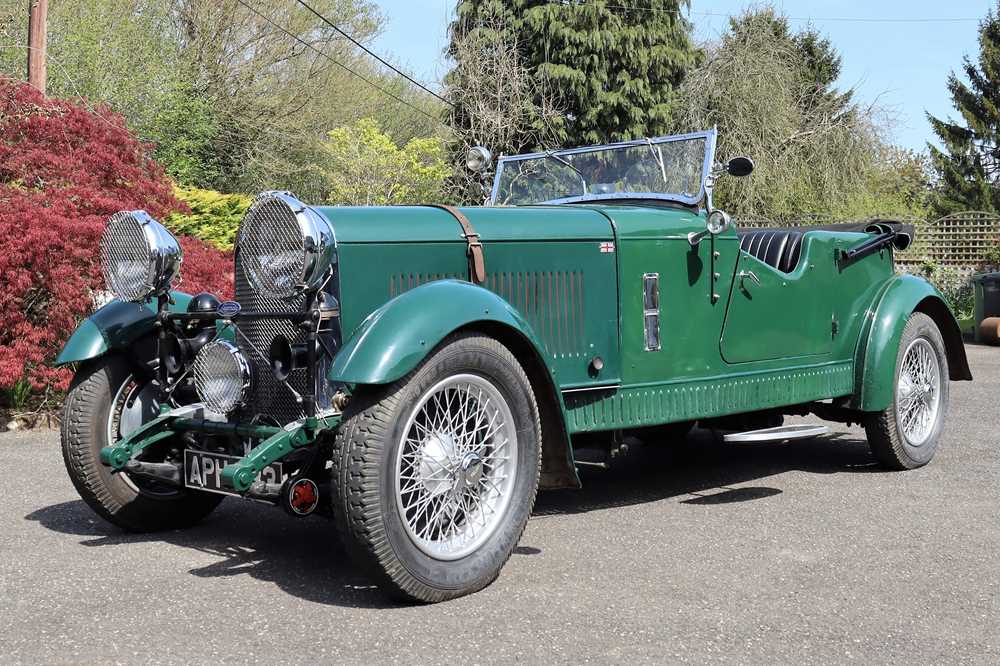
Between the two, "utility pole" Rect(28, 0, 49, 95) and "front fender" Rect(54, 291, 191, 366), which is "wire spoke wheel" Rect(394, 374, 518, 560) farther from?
"utility pole" Rect(28, 0, 49, 95)

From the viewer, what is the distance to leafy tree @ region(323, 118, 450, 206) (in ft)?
70.6

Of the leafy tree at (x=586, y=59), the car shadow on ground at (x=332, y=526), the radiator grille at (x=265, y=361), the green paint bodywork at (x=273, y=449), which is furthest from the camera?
the leafy tree at (x=586, y=59)

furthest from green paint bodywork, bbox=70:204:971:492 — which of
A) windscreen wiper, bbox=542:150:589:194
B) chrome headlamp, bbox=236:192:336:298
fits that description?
windscreen wiper, bbox=542:150:589:194

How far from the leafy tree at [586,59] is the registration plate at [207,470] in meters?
20.6

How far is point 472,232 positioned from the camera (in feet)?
14.9

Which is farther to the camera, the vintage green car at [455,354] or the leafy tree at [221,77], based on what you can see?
the leafy tree at [221,77]

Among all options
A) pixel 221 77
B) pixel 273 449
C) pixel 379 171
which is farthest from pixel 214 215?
pixel 273 449

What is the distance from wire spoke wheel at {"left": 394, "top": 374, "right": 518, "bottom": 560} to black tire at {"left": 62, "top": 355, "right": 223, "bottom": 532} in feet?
4.98

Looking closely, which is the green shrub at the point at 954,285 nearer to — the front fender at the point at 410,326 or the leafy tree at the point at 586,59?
the leafy tree at the point at 586,59

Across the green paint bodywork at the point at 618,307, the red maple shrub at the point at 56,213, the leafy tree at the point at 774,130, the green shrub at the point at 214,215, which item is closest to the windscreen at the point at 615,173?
the green paint bodywork at the point at 618,307

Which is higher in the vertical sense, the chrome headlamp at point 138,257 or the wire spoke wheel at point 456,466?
the chrome headlamp at point 138,257

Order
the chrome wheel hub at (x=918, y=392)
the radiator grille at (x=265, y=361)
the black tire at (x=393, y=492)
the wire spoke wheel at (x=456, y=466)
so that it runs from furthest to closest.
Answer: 1. the chrome wheel hub at (x=918, y=392)
2. the radiator grille at (x=265, y=361)
3. the wire spoke wheel at (x=456, y=466)
4. the black tire at (x=393, y=492)

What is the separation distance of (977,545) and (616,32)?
22.3 meters

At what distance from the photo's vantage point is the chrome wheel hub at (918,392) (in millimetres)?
6551
